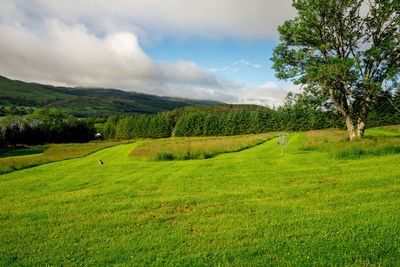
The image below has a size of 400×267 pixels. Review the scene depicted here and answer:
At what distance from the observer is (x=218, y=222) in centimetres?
631

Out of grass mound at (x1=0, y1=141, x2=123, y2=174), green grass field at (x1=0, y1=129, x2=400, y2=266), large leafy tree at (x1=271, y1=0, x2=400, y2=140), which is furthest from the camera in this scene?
grass mound at (x1=0, y1=141, x2=123, y2=174)

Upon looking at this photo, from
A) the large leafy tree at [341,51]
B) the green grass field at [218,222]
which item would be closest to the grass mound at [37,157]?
the green grass field at [218,222]

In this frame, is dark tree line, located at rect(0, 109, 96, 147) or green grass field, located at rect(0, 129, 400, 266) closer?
green grass field, located at rect(0, 129, 400, 266)

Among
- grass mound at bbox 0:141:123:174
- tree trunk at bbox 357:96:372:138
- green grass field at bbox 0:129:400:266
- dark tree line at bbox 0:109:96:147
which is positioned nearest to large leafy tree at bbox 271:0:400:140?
tree trunk at bbox 357:96:372:138

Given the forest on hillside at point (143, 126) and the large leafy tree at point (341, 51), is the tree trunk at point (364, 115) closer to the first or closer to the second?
the large leafy tree at point (341, 51)

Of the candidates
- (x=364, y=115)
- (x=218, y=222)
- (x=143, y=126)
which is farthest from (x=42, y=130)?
(x=364, y=115)

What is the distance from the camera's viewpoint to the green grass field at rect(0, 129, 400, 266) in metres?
4.74

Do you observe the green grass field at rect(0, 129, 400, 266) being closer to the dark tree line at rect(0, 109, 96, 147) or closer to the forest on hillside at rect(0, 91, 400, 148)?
the forest on hillside at rect(0, 91, 400, 148)

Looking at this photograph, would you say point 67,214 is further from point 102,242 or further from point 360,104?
point 360,104

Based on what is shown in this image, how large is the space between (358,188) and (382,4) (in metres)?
16.7

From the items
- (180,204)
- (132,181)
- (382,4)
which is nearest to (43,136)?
(132,181)

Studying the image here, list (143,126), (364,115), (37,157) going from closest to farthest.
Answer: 1. (364,115)
2. (37,157)
3. (143,126)

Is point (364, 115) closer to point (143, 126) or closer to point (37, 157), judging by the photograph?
point (37, 157)

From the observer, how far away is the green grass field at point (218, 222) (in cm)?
474
